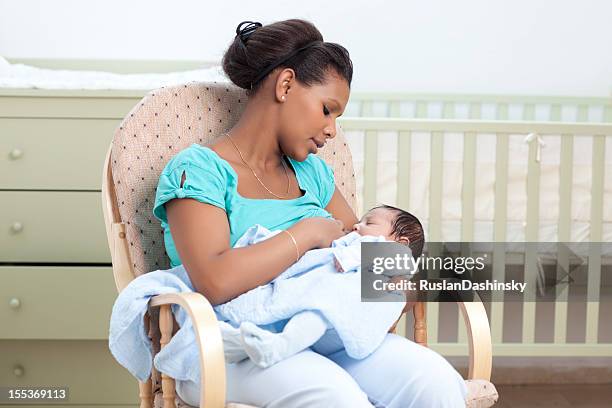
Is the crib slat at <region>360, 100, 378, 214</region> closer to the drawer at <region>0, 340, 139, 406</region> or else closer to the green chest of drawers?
the green chest of drawers

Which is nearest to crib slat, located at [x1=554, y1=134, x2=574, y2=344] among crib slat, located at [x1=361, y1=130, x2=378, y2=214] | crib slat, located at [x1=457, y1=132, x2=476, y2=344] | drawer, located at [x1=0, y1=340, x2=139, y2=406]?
crib slat, located at [x1=457, y1=132, x2=476, y2=344]

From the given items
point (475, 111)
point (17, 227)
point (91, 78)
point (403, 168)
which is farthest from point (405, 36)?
point (17, 227)

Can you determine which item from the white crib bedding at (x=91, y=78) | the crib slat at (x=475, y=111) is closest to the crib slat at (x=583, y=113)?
the crib slat at (x=475, y=111)

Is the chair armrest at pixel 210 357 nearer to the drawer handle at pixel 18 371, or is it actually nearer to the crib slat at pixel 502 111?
the drawer handle at pixel 18 371

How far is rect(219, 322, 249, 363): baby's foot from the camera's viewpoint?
129 centimetres

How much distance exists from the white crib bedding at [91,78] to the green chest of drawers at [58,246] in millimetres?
29

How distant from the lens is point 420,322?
1.59 metres

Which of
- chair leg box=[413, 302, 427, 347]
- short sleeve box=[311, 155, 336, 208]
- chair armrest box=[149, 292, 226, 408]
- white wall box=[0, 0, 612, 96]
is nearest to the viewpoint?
chair armrest box=[149, 292, 226, 408]

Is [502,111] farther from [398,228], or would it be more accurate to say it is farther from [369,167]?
[398,228]

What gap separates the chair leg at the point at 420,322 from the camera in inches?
62.2

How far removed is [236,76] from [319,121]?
0.20m

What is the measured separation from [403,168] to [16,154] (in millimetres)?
1115

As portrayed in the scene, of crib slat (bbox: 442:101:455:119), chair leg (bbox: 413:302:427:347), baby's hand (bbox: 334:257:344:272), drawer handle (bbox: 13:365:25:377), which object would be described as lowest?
drawer handle (bbox: 13:365:25:377)

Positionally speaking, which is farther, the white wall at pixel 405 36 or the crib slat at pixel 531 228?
the white wall at pixel 405 36
